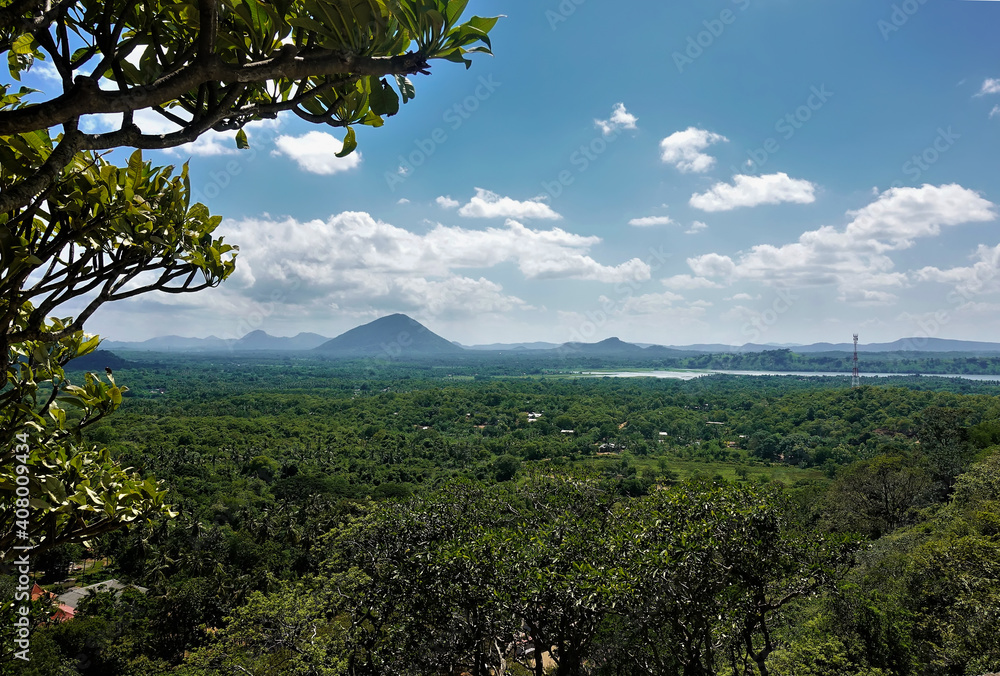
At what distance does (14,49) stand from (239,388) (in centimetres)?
10801

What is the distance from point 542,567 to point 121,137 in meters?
5.76

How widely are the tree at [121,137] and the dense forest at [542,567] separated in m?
0.61

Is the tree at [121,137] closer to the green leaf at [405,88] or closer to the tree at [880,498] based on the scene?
the green leaf at [405,88]

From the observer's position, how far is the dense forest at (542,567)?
5.68 m

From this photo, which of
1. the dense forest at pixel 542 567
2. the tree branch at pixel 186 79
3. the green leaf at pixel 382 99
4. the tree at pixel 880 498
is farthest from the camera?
the tree at pixel 880 498

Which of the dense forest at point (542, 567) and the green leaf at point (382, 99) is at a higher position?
the green leaf at point (382, 99)

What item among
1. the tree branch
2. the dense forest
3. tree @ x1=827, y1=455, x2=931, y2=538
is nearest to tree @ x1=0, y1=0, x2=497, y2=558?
the tree branch

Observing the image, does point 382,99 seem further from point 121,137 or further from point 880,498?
point 880,498

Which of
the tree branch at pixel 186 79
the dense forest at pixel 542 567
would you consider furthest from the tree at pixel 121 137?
the dense forest at pixel 542 567

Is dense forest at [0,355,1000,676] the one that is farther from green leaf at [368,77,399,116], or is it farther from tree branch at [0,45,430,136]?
green leaf at [368,77,399,116]

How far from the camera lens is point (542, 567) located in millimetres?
5781

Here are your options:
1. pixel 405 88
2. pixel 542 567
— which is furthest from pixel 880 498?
pixel 405 88

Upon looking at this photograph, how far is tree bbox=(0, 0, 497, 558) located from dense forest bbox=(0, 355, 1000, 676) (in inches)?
24.2

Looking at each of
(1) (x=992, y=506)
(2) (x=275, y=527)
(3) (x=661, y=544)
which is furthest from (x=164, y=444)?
(1) (x=992, y=506)
